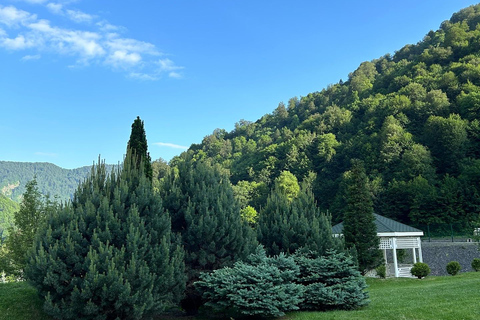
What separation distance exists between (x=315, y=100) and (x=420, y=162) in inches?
2284

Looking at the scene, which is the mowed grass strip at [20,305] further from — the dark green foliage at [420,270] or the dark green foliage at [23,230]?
the dark green foliage at [420,270]

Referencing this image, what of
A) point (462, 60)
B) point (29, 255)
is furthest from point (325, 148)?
point (29, 255)

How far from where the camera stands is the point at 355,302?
39.2 ft

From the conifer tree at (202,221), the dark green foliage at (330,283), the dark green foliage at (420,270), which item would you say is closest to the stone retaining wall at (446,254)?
the dark green foliage at (420,270)

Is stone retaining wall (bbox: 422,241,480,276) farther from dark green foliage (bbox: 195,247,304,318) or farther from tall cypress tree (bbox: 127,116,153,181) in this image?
tall cypress tree (bbox: 127,116,153,181)

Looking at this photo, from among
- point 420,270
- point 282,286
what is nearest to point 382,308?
point 282,286

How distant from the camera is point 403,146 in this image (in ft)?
176

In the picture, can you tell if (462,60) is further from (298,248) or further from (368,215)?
(298,248)

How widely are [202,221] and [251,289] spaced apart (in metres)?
2.37

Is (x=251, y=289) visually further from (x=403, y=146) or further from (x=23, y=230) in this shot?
(x=403, y=146)

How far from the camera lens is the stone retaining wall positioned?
33125mm

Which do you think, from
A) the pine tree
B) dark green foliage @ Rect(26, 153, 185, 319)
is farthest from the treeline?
the pine tree

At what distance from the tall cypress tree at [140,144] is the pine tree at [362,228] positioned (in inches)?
597

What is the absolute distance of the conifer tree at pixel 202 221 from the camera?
1145 cm
